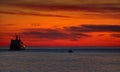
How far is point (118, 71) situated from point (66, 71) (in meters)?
8.44

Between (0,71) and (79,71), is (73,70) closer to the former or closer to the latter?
(79,71)

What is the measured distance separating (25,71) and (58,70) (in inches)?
218

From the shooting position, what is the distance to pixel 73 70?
71688mm

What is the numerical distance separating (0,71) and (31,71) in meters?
5.00

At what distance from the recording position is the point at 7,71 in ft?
225

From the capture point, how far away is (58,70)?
7050 centimetres

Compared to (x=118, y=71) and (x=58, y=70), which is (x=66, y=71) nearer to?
(x=58, y=70)

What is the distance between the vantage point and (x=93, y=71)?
227 feet

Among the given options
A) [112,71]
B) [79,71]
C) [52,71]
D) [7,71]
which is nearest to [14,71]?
[7,71]

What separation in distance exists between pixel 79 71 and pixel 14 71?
34.7ft

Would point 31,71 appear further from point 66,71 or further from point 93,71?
point 93,71

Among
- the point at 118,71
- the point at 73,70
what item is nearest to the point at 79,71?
the point at 73,70

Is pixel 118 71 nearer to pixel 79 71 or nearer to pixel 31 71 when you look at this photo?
pixel 79 71

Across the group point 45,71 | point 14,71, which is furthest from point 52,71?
point 14,71
